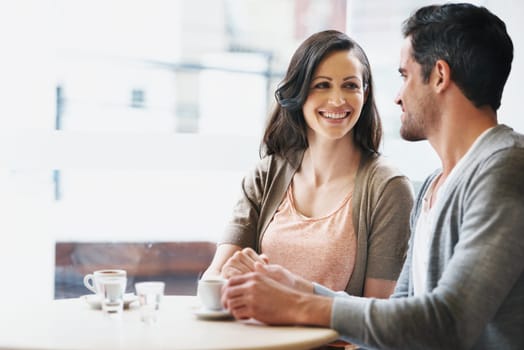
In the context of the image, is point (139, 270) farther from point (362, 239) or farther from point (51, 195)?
point (362, 239)

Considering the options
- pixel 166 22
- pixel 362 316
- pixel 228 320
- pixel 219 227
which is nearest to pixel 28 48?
pixel 166 22

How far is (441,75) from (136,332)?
0.91m

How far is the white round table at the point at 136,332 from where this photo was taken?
154cm

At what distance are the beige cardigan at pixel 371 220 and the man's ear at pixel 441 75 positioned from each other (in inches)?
25.6

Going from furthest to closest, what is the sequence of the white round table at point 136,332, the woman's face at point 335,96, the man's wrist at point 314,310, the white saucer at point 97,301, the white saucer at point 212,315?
the woman's face at point 335,96
the white saucer at point 97,301
the white saucer at point 212,315
the man's wrist at point 314,310
the white round table at point 136,332

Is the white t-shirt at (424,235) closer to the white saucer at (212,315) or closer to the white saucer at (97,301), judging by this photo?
the white saucer at (212,315)

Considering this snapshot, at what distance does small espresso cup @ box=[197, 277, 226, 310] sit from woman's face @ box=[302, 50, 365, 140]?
2.86ft

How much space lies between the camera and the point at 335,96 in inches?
99.6

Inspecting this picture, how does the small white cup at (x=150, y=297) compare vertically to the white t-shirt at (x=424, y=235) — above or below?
below

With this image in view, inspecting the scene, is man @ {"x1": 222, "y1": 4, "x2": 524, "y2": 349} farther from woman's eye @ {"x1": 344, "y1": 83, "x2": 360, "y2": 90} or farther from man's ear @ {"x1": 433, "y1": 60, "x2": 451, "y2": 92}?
woman's eye @ {"x1": 344, "y1": 83, "x2": 360, "y2": 90}

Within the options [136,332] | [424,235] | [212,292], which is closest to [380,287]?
[424,235]

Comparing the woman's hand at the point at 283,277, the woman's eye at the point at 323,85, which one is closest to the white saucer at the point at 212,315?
the woman's hand at the point at 283,277

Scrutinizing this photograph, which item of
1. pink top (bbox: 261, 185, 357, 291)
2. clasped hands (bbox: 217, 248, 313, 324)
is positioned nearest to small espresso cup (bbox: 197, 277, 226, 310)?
clasped hands (bbox: 217, 248, 313, 324)

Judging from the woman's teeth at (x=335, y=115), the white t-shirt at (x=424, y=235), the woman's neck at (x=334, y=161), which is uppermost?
the woman's teeth at (x=335, y=115)
